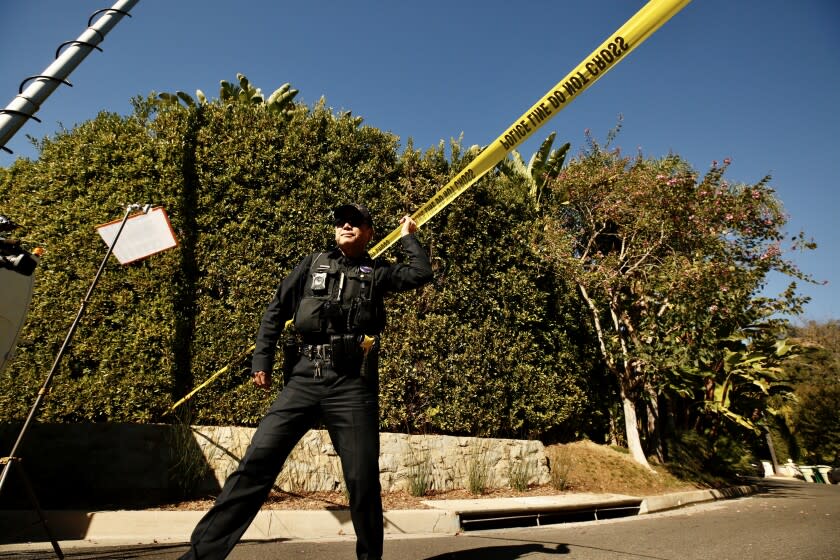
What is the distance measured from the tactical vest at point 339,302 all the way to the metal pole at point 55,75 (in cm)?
190

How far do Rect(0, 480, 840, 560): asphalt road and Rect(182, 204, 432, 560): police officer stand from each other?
1184 mm

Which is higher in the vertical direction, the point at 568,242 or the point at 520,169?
the point at 520,169

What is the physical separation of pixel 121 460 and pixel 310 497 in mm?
1921

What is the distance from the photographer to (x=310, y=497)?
541cm

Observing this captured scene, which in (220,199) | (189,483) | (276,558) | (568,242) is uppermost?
(568,242)

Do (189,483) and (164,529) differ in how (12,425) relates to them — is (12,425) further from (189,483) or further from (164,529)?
(164,529)

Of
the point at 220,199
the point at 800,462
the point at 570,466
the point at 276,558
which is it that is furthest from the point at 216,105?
the point at 800,462

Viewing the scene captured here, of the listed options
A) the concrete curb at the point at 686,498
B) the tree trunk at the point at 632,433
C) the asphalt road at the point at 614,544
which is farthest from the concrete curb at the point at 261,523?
the tree trunk at the point at 632,433

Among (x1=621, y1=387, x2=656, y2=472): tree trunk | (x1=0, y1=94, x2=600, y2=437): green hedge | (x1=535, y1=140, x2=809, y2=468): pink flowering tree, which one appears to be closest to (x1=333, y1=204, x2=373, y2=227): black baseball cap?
(x1=0, y1=94, x2=600, y2=437): green hedge

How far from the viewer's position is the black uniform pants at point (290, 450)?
7.87 feet

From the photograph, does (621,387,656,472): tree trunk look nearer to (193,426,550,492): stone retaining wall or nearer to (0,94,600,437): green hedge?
(0,94,600,437): green hedge

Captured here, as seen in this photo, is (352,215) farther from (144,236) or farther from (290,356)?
(144,236)

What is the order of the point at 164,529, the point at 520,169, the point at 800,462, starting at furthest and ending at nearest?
the point at 800,462 → the point at 520,169 → the point at 164,529

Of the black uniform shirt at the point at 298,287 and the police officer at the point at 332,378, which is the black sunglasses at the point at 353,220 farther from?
the black uniform shirt at the point at 298,287
